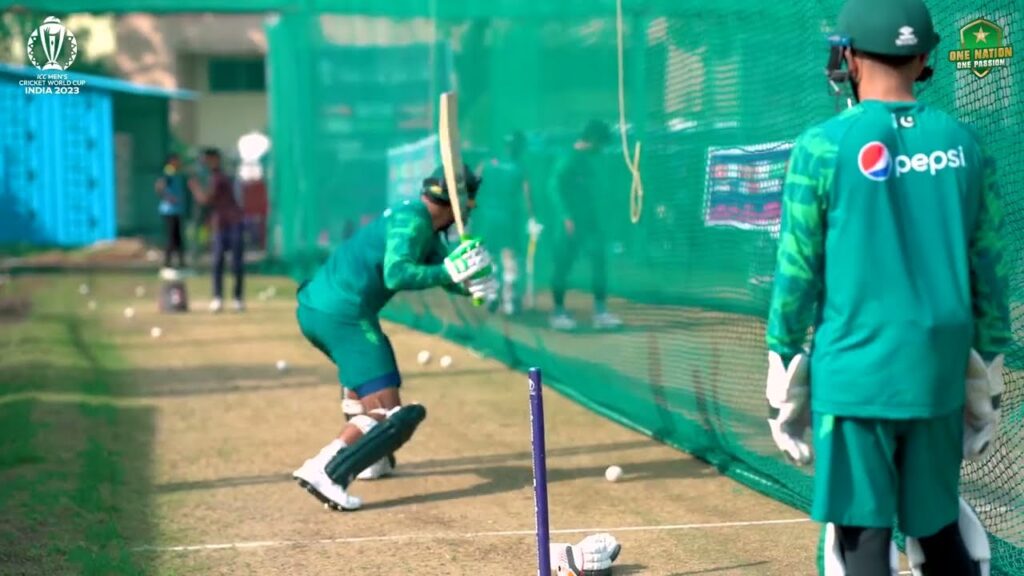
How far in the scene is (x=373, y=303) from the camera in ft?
24.3

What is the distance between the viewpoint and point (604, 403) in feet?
32.4

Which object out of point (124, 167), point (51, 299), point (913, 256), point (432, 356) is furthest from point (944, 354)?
point (124, 167)

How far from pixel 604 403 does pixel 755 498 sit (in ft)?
9.33

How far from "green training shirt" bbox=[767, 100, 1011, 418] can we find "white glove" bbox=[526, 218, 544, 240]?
8.25 meters

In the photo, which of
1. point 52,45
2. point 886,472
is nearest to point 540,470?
point 886,472

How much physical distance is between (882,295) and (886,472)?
1.41 ft

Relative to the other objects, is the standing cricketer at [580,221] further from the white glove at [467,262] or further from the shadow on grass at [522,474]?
the white glove at [467,262]

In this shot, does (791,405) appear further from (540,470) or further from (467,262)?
(467,262)

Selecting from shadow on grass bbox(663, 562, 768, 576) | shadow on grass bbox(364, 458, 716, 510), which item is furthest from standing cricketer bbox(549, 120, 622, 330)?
shadow on grass bbox(663, 562, 768, 576)

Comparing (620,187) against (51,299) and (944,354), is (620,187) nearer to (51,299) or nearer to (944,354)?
(944,354)

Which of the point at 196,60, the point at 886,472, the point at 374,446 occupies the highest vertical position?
the point at 196,60

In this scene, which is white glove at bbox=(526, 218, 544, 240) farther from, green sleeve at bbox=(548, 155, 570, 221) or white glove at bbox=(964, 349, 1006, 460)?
white glove at bbox=(964, 349, 1006, 460)

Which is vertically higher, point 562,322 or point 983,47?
point 983,47

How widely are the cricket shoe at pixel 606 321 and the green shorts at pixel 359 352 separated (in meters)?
2.46
